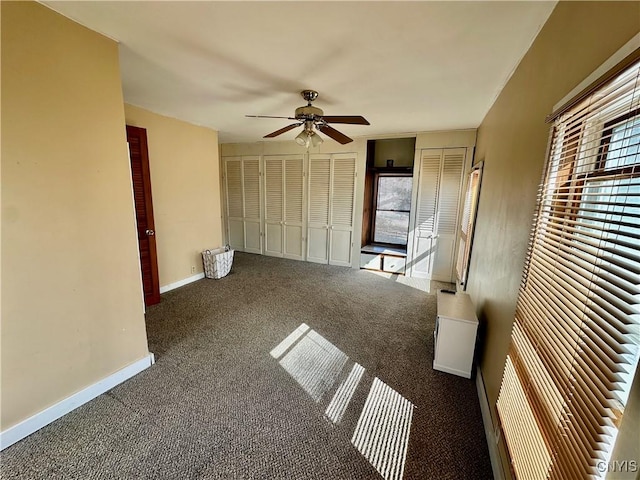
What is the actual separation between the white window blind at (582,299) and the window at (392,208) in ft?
13.7

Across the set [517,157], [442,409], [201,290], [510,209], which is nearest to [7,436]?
[201,290]

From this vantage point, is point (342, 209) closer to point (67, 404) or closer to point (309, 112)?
point (309, 112)

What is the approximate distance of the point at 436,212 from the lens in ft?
14.3

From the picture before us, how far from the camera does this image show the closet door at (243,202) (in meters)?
5.60

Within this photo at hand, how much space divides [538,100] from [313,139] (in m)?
1.82

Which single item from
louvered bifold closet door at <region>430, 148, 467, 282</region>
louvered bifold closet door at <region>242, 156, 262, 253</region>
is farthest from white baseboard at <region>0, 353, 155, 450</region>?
louvered bifold closet door at <region>430, 148, 467, 282</region>

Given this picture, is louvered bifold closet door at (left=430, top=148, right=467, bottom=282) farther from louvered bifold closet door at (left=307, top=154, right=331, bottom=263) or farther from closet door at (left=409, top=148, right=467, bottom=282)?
louvered bifold closet door at (left=307, top=154, right=331, bottom=263)

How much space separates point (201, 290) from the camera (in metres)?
3.94

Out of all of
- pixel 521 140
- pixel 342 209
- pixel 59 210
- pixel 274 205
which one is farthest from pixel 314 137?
pixel 274 205

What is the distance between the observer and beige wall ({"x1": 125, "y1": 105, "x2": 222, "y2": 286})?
3545 millimetres

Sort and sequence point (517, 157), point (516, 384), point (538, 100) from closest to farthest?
point (516, 384), point (538, 100), point (517, 157)

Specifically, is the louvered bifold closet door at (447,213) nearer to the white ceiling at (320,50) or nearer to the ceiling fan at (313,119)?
the white ceiling at (320,50)

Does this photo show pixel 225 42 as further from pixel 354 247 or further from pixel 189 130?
pixel 354 247

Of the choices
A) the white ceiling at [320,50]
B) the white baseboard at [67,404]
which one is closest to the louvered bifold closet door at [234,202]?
the white ceiling at [320,50]
